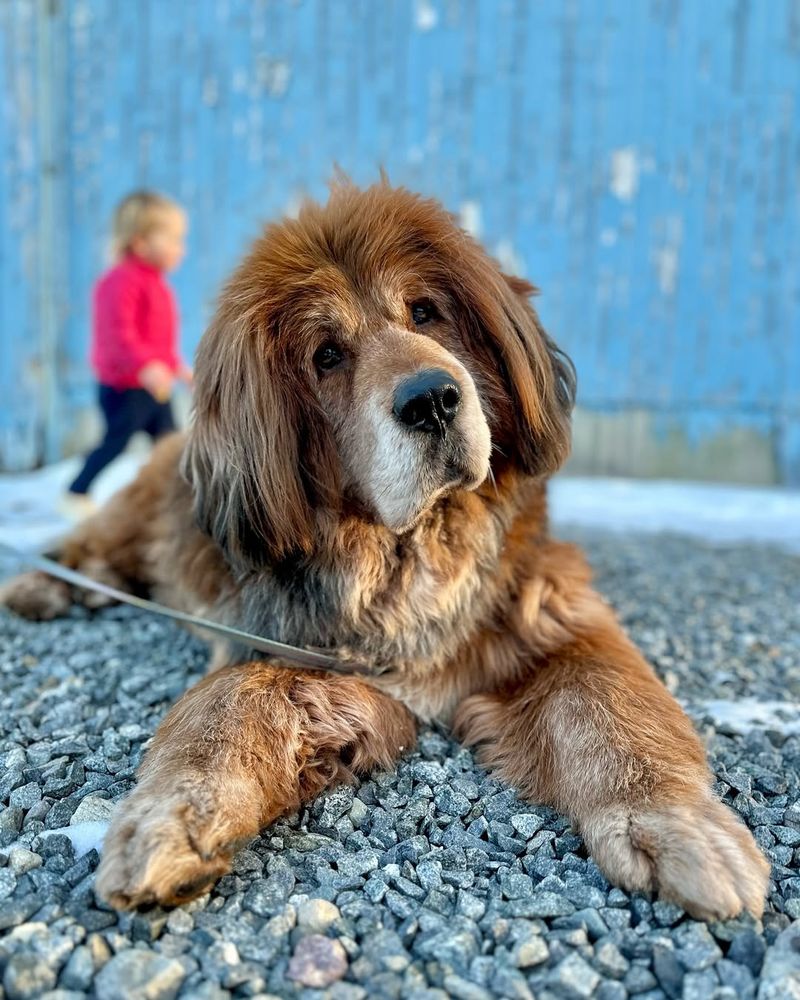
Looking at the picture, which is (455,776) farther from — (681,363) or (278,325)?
(681,363)

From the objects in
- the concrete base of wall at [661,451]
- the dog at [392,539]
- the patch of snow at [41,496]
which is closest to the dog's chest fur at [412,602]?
the dog at [392,539]

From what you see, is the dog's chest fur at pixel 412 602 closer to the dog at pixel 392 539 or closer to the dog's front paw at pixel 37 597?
the dog at pixel 392 539

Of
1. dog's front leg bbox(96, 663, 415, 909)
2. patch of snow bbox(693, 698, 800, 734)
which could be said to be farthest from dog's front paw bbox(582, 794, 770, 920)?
patch of snow bbox(693, 698, 800, 734)

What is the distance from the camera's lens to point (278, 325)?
7.54 feet

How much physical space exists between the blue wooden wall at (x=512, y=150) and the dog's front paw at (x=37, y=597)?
345cm

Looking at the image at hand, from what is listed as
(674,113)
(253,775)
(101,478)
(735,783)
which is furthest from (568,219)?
(253,775)

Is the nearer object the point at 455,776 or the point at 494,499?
the point at 455,776

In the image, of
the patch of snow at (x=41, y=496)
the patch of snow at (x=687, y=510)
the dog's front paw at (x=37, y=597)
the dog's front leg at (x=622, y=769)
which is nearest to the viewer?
the dog's front leg at (x=622, y=769)

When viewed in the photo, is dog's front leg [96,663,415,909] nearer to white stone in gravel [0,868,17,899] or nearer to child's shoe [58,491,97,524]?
white stone in gravel [0,868,17,899]

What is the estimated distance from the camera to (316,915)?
1660mm

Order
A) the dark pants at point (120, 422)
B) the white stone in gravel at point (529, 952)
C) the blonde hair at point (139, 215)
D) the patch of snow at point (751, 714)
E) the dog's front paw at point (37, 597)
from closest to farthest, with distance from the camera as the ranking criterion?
the white stone in gravel at point (529, 952)
the patch of snow at point (751, 714)
the dog's front paw at point (37, 597)
the dark pants at point (120, 422)
the blonde hair at point (139, 215)

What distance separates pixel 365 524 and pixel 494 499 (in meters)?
0.39

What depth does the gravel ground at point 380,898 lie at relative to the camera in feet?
4.88

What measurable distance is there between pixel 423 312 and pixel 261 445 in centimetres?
59
